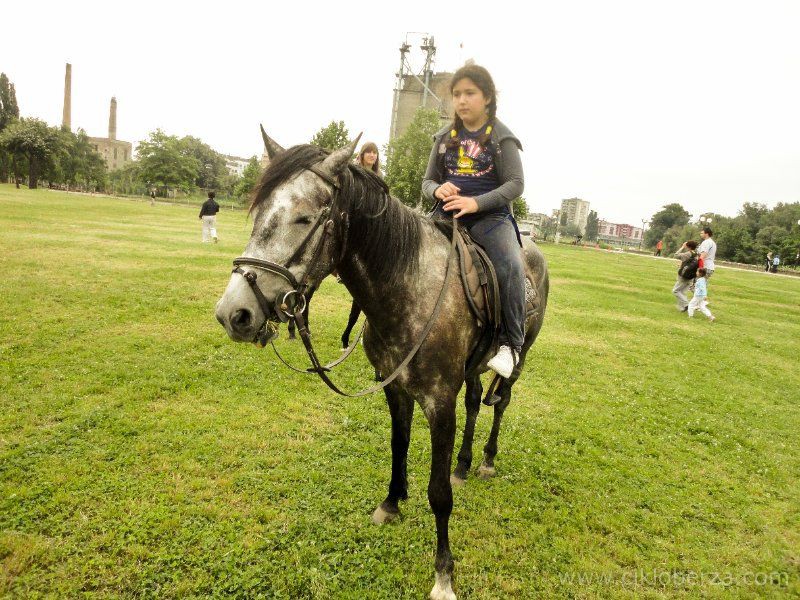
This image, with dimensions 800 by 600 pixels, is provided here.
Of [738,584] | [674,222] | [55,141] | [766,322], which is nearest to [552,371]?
[738,584]

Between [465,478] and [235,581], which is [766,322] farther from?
[235,581]

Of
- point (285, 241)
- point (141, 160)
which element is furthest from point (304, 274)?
point (141, 160)

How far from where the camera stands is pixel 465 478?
16.0 ft

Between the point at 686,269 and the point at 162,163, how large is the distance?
299ft

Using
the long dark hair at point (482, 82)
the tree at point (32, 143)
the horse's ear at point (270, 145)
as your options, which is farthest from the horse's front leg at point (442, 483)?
the tree at point (32, 143)

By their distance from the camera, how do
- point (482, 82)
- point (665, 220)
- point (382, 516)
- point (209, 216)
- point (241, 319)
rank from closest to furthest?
point (241, 319) < point (482, 82) < point (382, 516) < point (209, 216) < point (665, 220)

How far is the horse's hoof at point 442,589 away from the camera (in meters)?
3.33

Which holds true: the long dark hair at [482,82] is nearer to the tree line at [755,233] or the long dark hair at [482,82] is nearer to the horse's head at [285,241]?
the horse's head at [285,241]

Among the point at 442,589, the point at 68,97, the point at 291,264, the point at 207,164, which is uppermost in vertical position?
the point at 68,97

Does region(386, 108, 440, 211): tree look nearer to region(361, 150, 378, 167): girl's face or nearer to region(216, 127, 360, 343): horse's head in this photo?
region(361, 150, 378, 167): girl's face

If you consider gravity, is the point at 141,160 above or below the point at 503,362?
above

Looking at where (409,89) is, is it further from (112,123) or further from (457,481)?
(112,123)

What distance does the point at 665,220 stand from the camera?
422ft

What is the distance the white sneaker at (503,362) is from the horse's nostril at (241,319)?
217cm
